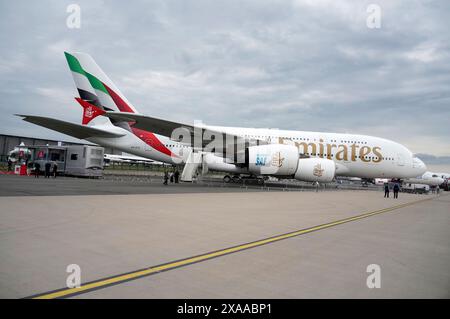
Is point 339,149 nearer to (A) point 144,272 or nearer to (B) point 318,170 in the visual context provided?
(B) point 318,170

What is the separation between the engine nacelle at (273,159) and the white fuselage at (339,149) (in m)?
4.25

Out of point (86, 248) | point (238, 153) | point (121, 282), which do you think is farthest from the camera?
point (238, 153)

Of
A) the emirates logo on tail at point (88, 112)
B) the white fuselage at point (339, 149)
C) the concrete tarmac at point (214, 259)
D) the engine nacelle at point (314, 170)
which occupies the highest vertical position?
the emirates logo on tail at point (88, 112)

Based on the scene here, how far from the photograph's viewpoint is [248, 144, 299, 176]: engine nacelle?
18.4 m

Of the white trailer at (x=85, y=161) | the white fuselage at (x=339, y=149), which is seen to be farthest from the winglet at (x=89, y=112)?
the white trailer at (x=85, y=161)

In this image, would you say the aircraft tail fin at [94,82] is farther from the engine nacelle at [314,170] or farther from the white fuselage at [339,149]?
the engine nacelle at [314,170]

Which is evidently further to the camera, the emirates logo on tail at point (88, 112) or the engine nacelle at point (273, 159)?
the emirates logo on tail at point (88, 112)

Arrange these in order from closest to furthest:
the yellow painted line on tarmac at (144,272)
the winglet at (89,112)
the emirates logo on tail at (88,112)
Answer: the yellow painted line on tarmac at (144,272) < the winglet at (89,112) < the emirates logo on tail at (88,112)

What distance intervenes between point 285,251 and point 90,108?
69.9ft

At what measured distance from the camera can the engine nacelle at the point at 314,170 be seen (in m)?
19.4

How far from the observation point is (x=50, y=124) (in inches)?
668
